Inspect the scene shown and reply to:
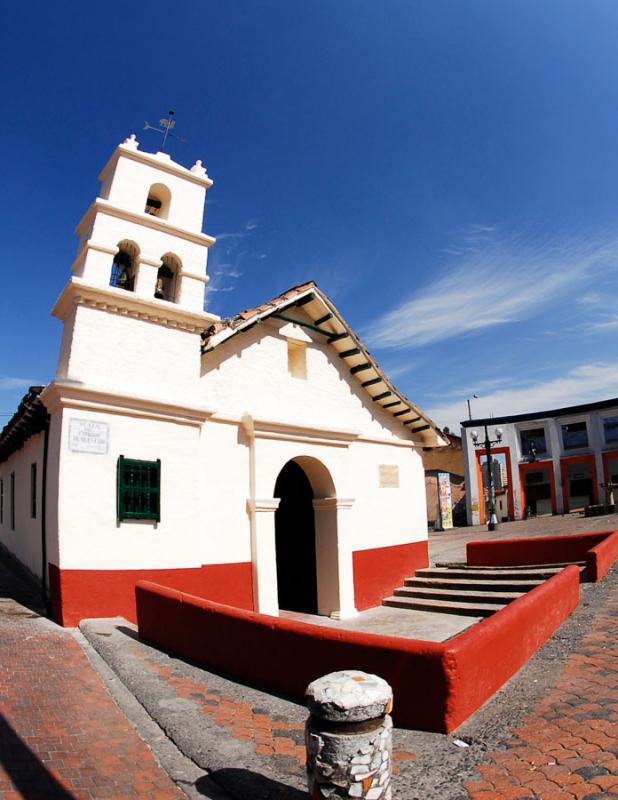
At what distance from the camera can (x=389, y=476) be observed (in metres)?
13.3

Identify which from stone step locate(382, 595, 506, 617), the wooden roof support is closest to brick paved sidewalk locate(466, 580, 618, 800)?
stone step locate(382, 595, 506, 617)

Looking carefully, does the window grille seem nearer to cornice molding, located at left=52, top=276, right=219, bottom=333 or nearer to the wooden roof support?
cornice molding, located at left=52, top=276, right=219, bottom=333

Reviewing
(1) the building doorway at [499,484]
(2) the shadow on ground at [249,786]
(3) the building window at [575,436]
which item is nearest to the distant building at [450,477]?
(1) the building doorway at [499,484]

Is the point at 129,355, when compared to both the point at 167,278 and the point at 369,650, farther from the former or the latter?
the point at 369,650

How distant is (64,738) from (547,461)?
3208 cm

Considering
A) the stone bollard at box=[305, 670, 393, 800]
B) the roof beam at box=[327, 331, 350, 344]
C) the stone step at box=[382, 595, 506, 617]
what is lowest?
the stone step at box=[382, 595, 506, 617]

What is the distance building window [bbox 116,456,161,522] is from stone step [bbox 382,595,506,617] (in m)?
6.09

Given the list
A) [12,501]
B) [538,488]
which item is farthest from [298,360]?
[538,488]

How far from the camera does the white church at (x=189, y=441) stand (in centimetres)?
786

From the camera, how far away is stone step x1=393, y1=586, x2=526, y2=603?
10641 mm

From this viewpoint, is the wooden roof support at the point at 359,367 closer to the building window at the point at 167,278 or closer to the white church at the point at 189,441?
the white church at the point at 189,441

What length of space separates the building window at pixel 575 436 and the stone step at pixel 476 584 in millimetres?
22937

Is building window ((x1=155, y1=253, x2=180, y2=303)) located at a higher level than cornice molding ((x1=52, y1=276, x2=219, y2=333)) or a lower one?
higher

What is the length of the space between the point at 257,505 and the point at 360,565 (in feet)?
10.9
